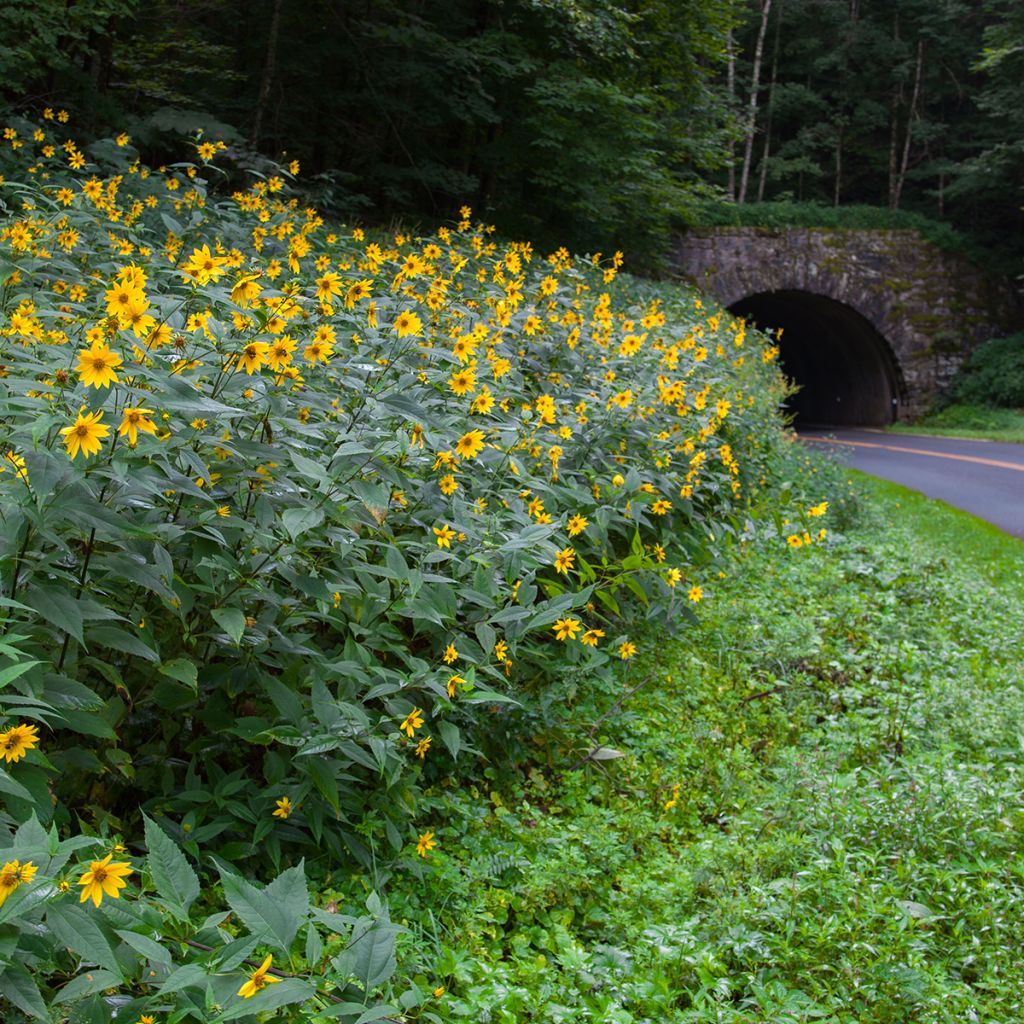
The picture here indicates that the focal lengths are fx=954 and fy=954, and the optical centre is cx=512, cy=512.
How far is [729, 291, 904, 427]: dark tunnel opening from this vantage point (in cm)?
2188

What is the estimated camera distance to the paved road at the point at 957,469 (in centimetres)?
906

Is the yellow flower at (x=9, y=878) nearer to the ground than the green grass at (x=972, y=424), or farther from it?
nearer to the ground

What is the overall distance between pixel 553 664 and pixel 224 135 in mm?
6811

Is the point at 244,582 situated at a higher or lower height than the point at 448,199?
lower

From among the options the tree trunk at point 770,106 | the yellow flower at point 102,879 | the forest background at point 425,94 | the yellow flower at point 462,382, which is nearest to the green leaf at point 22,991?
the yellow flower at point 102,879

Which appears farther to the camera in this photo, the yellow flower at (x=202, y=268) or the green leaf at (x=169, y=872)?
the yellow flower at (x=202, y=268)

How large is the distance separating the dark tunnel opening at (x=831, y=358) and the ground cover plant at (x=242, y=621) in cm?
1825

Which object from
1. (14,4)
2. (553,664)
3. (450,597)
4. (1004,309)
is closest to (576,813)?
(553,664)

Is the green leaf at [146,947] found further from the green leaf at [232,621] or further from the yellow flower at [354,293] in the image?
the yellow flower at [354,293]

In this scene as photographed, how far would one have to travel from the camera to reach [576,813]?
292 cm

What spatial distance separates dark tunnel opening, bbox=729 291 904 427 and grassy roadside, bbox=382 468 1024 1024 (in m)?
16.8

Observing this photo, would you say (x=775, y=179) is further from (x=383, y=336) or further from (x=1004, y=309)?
(x=383, y=336)

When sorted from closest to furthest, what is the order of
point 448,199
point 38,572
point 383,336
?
point 38,572 < point 383,336 < point 448,199

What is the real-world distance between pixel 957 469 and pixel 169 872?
1171cm
